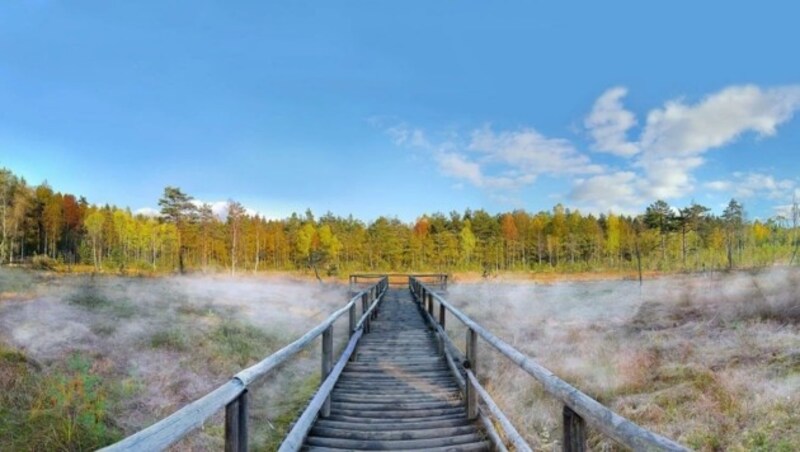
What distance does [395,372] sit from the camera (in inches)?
302

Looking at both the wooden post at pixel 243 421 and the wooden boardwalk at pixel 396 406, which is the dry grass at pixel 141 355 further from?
the wooden post at pixel 243 421

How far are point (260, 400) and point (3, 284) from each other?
17.2 m

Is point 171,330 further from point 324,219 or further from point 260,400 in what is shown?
point 324,219

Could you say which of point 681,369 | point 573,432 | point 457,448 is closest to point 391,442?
point 457,448

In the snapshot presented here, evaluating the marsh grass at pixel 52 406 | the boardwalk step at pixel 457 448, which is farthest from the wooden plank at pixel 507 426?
the marsh grass at pixel 52 406

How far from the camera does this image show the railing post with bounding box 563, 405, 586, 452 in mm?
2404

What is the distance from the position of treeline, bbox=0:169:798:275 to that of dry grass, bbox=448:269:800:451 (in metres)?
35.3

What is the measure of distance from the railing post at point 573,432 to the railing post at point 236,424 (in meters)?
1.89

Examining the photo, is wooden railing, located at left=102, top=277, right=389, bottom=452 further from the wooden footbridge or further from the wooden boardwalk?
the wooden boardwalk

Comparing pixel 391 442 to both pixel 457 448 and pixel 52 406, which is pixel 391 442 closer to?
pixel 457 448

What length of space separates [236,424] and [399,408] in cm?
344

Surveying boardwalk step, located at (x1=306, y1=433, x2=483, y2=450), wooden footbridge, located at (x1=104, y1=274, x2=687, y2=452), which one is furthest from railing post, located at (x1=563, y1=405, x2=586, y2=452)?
boardwalk step, located at (x1=306, y1=433, x2=483, y2=450)

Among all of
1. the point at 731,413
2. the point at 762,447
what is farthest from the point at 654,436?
the point at 731,413

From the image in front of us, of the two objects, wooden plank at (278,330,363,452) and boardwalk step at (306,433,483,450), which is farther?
boardwalk step at (306,433,483,450)
